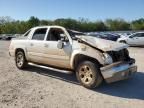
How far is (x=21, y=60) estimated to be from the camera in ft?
34.2

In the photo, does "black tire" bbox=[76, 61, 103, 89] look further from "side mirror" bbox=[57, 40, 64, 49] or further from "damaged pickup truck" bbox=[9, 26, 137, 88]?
"side mirror" bbox=[57, 40, 64, 49]

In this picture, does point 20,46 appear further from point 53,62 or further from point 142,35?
point 142,35

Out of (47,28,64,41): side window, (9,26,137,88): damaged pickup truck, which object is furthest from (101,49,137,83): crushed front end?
(47,28,64,41): side window

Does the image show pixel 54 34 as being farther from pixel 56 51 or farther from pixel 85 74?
pixel 85 74

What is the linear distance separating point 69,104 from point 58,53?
2709 millimetres

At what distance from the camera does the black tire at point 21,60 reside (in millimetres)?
10286

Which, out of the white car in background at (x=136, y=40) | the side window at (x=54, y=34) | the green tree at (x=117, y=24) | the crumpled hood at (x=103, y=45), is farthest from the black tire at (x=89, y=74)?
the green tree at (x=117, y=24)

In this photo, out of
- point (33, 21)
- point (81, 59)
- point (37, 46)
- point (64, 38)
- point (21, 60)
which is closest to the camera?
point (81, 59)

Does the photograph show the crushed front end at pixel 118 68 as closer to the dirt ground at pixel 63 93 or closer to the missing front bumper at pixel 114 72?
the missing front bumper at pixel 114 72

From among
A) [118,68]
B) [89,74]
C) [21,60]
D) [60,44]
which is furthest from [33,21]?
[118,68]

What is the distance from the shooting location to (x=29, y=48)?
32.2 ft

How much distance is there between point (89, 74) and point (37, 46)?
279 cm

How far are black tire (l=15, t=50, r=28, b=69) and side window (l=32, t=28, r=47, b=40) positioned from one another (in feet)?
3.15

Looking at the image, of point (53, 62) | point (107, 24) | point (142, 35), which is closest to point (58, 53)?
point (53, 62)
